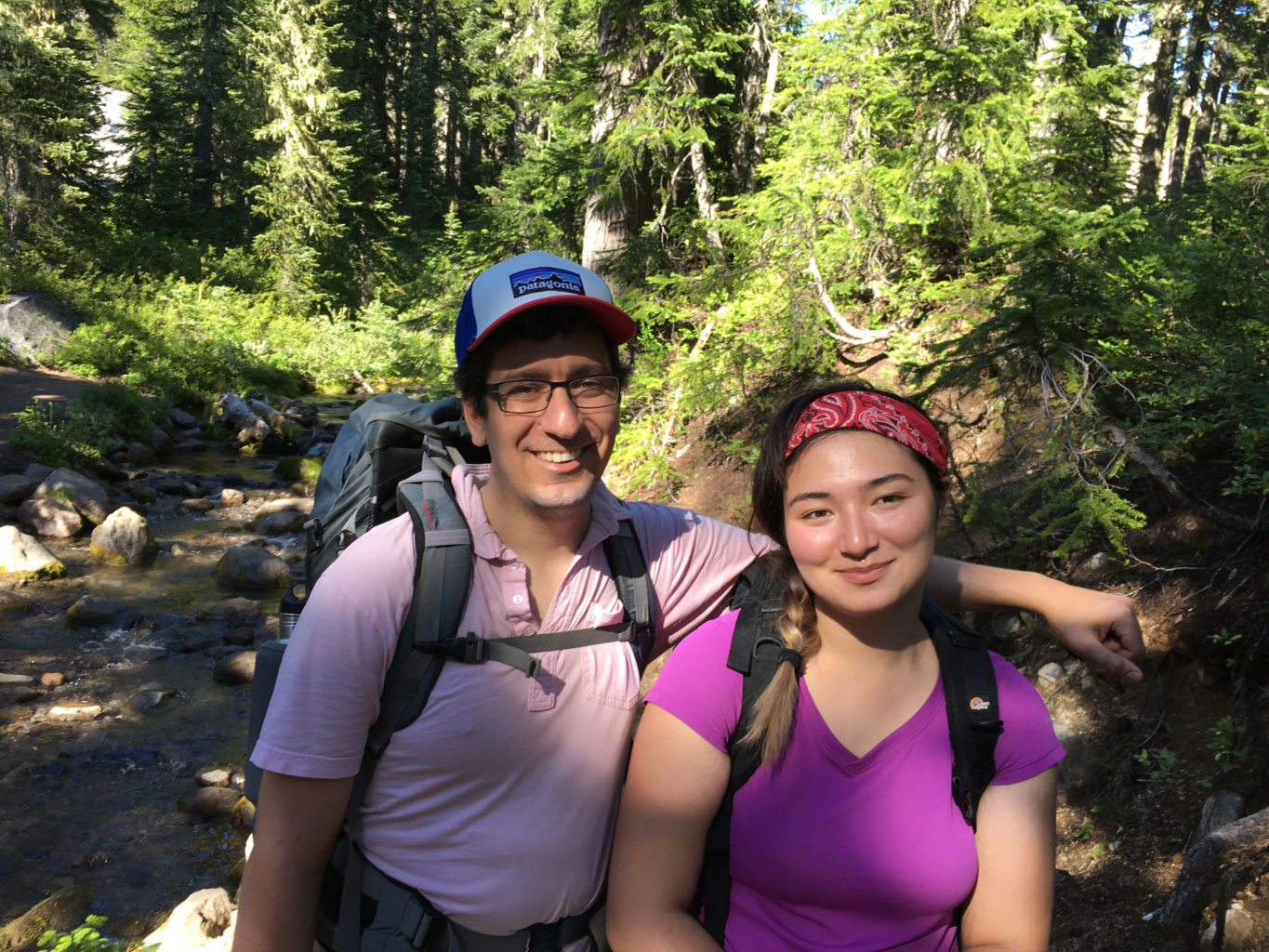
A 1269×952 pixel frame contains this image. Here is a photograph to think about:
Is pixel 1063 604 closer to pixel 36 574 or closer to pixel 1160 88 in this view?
pixel 36 574

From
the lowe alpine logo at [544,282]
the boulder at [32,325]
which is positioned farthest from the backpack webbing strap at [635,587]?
the boulder at [32,325]

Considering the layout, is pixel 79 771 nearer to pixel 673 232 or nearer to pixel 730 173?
pixel 673 232

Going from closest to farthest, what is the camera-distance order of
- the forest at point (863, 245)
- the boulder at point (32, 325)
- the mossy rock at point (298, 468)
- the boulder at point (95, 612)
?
the forest at point (863, 245)
the boulder at point (95, 612)
the mossy rock at point (298, 468)
the boulder at point (32, 325)

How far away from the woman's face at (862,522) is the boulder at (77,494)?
11.3m

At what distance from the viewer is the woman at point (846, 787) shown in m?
1.70

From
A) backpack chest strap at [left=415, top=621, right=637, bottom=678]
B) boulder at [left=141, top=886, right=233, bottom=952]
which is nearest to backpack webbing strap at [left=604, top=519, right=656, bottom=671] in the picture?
backpack chest strap at [left=415, top=621, right=637, bottom=678]

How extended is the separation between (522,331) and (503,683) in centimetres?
77

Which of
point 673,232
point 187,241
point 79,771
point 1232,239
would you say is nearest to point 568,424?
point 1232,239

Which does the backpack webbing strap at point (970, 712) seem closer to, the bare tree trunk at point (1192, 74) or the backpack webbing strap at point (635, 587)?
the backpack webbing strap at point (635, 587)

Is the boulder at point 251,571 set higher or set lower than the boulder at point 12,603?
higher

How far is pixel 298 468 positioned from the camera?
45.2ft

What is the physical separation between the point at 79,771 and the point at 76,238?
73.0ft

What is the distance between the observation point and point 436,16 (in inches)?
1556

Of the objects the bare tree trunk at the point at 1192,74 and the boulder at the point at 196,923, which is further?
the bare tree trunk at the point at 1192,74
